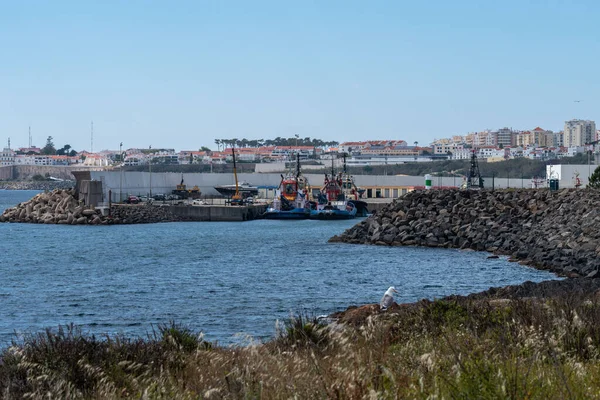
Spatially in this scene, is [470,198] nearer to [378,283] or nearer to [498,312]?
[378,283]

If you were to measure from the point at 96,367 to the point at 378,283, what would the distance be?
18554 mm

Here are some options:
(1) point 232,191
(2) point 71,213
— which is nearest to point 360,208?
(1) point 232,191

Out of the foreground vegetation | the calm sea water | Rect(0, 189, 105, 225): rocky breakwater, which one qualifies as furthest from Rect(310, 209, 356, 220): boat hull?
the foreground vegetation

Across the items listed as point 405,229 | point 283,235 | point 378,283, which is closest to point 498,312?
point 378,283

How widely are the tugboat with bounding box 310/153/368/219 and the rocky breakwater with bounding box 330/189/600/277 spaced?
27.1 m

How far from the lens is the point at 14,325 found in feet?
62.0

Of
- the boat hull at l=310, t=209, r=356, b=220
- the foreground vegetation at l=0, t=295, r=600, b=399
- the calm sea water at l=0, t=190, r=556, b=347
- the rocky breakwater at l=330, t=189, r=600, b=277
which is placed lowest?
the boat hull at l=310, t=209, r=356, b=220

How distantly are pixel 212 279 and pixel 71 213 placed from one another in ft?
137

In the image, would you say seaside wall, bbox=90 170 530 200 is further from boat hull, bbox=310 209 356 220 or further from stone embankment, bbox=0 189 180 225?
boat hull, bbox=310 209 356 220

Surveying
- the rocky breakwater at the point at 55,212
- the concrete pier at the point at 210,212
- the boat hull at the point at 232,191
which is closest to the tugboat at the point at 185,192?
the boat hull at the point at 232,191

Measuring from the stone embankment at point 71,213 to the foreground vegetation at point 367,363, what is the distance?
5852 centimetres

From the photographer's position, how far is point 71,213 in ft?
224

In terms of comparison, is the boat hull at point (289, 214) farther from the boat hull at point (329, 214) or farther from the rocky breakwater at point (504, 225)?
the rocky breakwater at point (504, 225)

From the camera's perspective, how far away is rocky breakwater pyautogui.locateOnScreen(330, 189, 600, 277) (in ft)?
101
